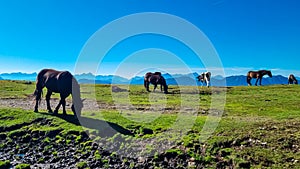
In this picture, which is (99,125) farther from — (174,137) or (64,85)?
(174,137)

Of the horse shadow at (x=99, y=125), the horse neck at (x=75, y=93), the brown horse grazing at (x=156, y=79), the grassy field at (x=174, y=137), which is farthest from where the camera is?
the brown horse grazing at (x=156, y=79)

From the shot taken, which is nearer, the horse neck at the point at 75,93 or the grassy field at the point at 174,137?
the grassy field at the point at 174,137

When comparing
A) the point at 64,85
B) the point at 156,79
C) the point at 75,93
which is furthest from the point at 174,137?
the point at 156,79

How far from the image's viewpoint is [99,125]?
18219 mm

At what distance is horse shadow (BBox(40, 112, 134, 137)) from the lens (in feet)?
55.7

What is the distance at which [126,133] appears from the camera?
55.6ft

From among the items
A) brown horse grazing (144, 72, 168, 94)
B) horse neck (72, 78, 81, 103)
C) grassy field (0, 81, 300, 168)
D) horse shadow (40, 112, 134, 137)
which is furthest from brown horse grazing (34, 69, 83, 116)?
brown horse grazing (144, 72, 168, 94)

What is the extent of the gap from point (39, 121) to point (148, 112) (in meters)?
7.62

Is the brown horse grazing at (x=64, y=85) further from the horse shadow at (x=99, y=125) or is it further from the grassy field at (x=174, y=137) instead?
the grassy field at (x=174, y=137)

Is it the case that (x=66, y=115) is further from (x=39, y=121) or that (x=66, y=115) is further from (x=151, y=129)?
(x=151, y=129)

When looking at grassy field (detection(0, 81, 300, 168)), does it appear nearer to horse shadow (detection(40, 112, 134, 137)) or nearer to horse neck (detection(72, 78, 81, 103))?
horse shadow (detection(40, 112, 134, 137))

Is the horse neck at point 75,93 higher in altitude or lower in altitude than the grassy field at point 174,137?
higher

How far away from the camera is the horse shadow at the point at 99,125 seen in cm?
1698

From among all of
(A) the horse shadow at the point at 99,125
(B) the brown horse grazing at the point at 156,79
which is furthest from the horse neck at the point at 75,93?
(B) the brown horse grazing at the point at 156,79
